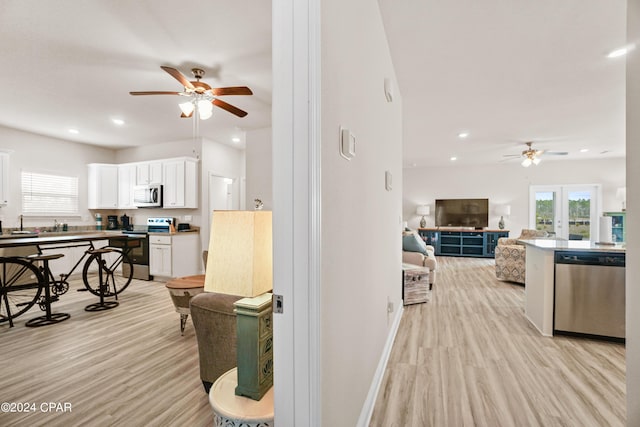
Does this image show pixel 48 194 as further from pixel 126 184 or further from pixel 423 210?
pixel 423 210

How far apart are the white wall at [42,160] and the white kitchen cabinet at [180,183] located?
1.89 m

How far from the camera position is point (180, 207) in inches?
212

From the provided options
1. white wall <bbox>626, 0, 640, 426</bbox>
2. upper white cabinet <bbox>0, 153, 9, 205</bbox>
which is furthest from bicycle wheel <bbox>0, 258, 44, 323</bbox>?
white wall <bbox>626, 0, 640, 426</bbox>

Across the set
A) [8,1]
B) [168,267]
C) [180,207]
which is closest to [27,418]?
[8,1]

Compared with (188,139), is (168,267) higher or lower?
lower

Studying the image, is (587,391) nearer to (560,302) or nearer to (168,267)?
(560,302)

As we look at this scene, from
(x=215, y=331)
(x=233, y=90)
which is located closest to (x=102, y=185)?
(x=233, y=90)

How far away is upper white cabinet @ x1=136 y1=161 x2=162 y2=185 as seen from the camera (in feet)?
18.0

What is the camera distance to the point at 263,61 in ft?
9.19

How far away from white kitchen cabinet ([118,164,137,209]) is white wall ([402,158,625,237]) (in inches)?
284

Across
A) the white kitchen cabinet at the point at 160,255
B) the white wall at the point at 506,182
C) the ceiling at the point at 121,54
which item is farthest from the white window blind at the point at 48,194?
the white wall at the point at 506,182

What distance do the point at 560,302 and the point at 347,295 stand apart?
2700 millimetres

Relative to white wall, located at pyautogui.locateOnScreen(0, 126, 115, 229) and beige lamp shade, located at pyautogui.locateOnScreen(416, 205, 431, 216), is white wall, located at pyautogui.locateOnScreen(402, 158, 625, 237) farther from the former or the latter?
white wall, located at pyautogui.locateOnScreen(0, 126, 115, 229)

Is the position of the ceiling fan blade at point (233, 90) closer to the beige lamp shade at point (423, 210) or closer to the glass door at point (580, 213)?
the beige lamp shade at point (423, 210)
